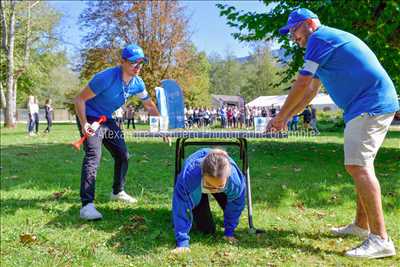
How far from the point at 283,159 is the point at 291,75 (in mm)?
2659

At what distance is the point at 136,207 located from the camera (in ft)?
16.2

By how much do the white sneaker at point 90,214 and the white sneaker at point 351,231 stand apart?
2327 millimetres

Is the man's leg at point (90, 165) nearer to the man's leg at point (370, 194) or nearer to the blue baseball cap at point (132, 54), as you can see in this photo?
the blue baseball cap at point (132, 54)

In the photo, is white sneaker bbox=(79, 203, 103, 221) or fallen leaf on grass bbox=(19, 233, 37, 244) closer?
fallen leaf on grass bbox=(19, 233, 37, 244)

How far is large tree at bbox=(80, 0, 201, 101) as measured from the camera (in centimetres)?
3175

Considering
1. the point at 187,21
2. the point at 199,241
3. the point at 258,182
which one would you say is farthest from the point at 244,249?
the point at 187,21

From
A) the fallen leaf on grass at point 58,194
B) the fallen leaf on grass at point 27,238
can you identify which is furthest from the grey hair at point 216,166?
the fallen leaf on grass at point 58,194

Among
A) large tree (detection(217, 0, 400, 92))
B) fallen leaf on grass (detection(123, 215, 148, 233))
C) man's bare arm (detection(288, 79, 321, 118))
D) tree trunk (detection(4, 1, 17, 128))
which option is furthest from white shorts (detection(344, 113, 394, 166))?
tree trunk (detection(4, 1, 17, 128))

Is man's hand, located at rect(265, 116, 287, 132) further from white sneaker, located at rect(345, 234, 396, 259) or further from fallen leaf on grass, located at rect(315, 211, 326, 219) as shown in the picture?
fallen leaf on grass, located at rect(315, 211, 326, 219)

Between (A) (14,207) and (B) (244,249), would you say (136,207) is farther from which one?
(B) (244,249)

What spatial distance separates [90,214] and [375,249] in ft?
8.89

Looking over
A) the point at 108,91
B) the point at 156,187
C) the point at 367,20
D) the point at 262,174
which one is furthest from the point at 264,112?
the point at 367,20

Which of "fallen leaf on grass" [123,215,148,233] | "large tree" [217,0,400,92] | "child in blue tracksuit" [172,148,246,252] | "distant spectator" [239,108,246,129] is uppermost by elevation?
"large tree" [217,0,400,92]

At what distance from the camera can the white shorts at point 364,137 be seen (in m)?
3.26
